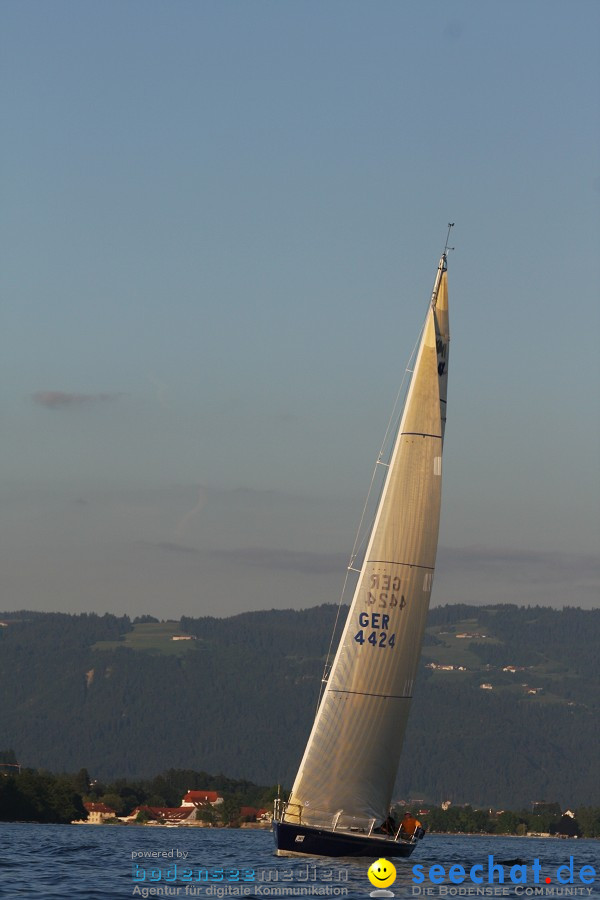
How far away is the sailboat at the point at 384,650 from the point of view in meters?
53.4

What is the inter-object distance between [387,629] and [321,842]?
7.63 metres

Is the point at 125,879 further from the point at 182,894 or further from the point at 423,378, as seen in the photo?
the point at 423,378

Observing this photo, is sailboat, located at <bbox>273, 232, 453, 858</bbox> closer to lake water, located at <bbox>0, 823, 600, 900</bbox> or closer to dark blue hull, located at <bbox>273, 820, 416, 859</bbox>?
dark blue hull, located at <bbox>273, 820, 416, 859</bbox>

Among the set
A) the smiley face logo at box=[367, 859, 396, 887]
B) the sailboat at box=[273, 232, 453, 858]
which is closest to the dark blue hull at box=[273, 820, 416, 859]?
the sailboat at box=[273, 232, 453, 858]

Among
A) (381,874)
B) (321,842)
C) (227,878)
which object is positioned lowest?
(227,878)

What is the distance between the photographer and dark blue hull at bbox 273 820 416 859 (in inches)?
2045

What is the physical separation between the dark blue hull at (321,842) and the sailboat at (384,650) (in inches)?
2.1

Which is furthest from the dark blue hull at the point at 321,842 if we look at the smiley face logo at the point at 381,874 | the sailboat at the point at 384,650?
the smiley face logo at the point at 381,874

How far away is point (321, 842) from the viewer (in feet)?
170

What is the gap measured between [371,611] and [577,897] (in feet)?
38.4

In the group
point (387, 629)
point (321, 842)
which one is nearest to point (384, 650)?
point (387, 629)

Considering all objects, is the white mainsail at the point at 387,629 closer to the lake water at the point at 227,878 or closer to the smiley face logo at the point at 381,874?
the lake water at the point at 227,878

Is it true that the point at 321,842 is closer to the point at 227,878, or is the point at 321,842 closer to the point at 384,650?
the point at 227,878

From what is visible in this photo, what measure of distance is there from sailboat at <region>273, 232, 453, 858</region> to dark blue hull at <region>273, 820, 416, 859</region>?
0.05m
